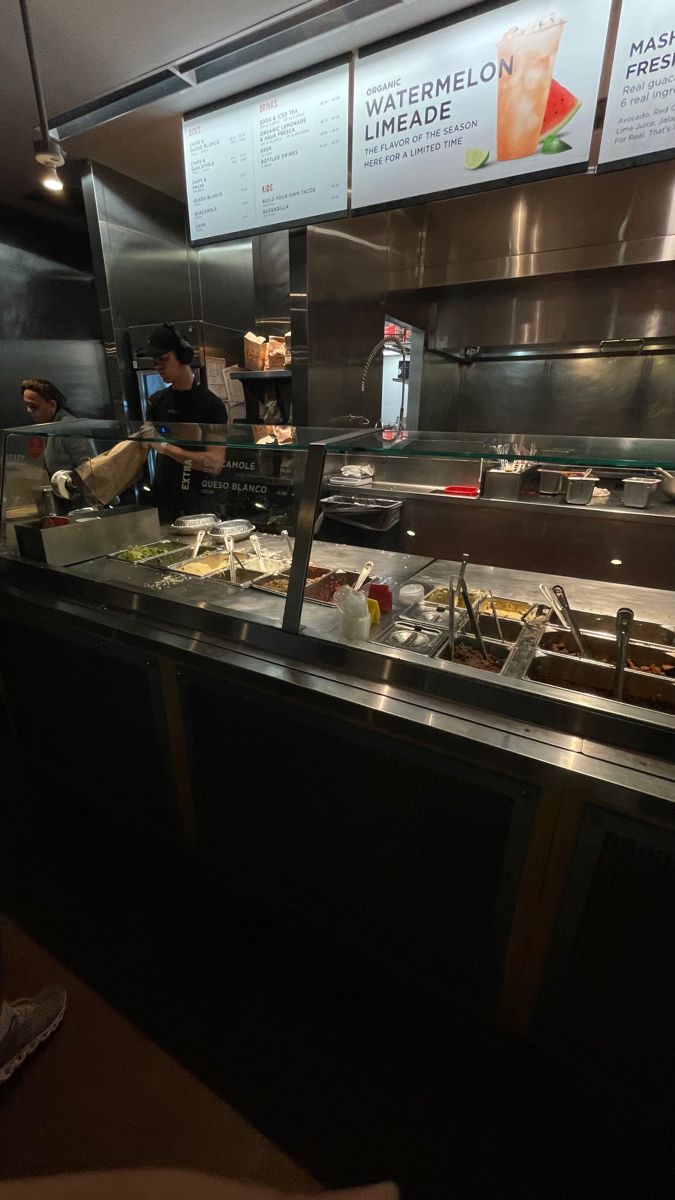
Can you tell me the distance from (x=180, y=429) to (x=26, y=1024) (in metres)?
1.89

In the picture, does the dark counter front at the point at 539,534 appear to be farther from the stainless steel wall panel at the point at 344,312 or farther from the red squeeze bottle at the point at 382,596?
the stainless steel wall panel at the point at 344,312

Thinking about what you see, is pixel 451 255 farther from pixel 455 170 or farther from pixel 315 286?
pixel 455 170

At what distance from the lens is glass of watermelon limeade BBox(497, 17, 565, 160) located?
76.0 inches

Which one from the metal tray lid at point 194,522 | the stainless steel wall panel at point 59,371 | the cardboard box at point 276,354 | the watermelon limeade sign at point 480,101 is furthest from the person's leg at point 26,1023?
the stainless steel wall panel at point 59,371

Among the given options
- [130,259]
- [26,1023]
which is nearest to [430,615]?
[26,1023]

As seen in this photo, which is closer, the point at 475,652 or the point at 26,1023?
the point at 26,1023

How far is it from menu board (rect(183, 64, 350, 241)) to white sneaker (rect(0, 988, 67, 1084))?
3.25m

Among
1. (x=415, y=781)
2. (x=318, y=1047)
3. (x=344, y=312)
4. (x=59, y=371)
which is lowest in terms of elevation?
(x=318, y=1047)

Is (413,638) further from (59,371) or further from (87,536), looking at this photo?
(59,371)

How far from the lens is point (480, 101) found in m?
2.05

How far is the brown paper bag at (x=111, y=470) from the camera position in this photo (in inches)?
87.7

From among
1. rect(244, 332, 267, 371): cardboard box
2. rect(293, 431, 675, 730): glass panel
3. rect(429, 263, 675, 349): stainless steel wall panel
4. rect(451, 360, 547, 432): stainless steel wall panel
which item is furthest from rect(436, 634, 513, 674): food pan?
rect(451, 360, 547, 432): stainless steel wall panel

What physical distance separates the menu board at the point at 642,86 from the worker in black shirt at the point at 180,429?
183 cm

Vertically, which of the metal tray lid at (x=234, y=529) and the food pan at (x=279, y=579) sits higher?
the metal tray lid at (x=234, y=529)
